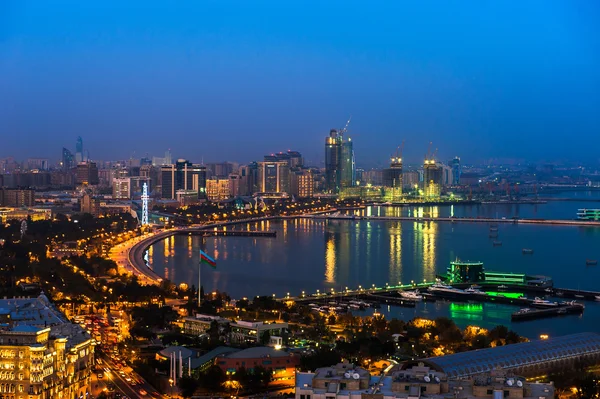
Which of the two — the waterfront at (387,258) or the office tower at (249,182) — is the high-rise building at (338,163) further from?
the waterfront at (387,258)

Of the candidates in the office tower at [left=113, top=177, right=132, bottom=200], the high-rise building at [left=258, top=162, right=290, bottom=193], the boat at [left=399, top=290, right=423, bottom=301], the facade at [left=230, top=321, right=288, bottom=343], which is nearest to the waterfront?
the boat at [left=399, top=290, right=423, bottom=301]

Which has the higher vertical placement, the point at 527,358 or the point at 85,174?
the point at 85,174

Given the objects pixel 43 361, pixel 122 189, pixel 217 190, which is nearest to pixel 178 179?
pixel 217 190

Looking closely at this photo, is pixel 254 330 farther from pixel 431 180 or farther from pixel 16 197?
pixel 431 180

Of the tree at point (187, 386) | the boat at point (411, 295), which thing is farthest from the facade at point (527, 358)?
the boat at point (411, 295)

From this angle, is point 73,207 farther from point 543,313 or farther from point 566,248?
point 543,313

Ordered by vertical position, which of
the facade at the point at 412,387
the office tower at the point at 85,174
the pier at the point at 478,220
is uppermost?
the office tower at the point at 85,174
